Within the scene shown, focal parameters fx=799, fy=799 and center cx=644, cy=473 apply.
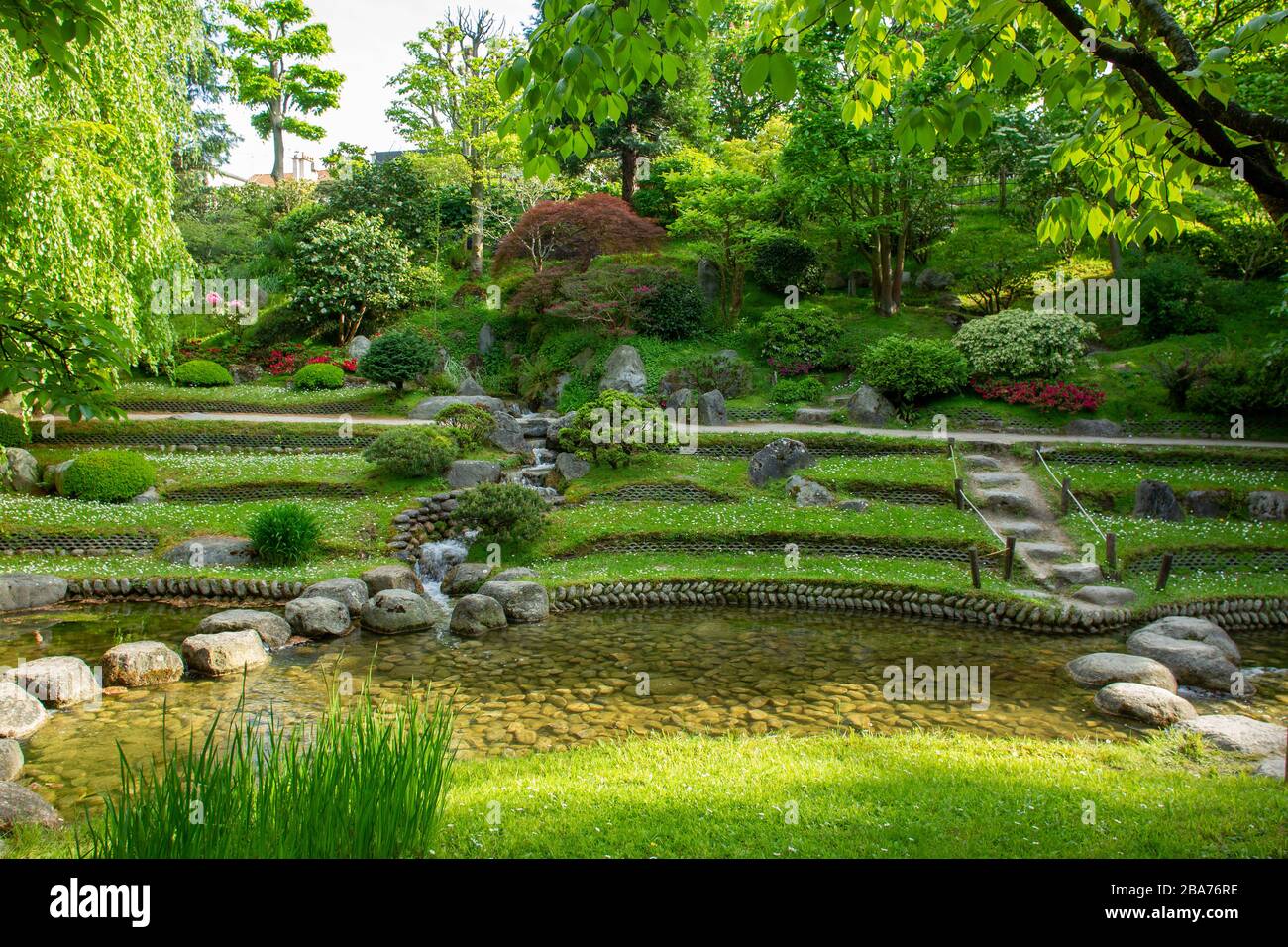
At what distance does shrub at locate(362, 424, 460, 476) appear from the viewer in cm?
1661

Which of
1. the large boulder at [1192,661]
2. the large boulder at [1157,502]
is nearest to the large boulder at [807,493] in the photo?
the large boulder at [1157,502]

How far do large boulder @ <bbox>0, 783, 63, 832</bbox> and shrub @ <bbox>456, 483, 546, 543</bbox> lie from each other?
8.57 m

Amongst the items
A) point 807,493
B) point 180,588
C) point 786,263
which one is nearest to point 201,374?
point 180,588

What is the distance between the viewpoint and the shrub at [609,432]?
57.6 feet

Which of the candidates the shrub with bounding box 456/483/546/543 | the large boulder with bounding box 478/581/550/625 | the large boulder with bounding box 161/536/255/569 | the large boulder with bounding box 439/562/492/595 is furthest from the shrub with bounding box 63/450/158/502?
the large boulder with bounding box 478/581/550/625

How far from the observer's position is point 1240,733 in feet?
24.0

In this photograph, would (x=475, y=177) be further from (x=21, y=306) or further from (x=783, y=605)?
(x=21, y=306)

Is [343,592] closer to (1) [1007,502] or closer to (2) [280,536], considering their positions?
(2) [280,536]

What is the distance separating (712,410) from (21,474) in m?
15.4

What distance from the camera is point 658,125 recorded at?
34.3m

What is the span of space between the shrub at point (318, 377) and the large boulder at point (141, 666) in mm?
15817

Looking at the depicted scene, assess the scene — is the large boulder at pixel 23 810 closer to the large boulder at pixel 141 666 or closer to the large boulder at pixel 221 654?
the large boulder at pixel 141 666

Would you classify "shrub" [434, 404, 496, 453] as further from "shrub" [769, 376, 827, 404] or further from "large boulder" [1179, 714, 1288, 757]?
"large boulder" [1179, 714, 1288, 757]

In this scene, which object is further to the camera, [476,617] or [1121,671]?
[476,617]
